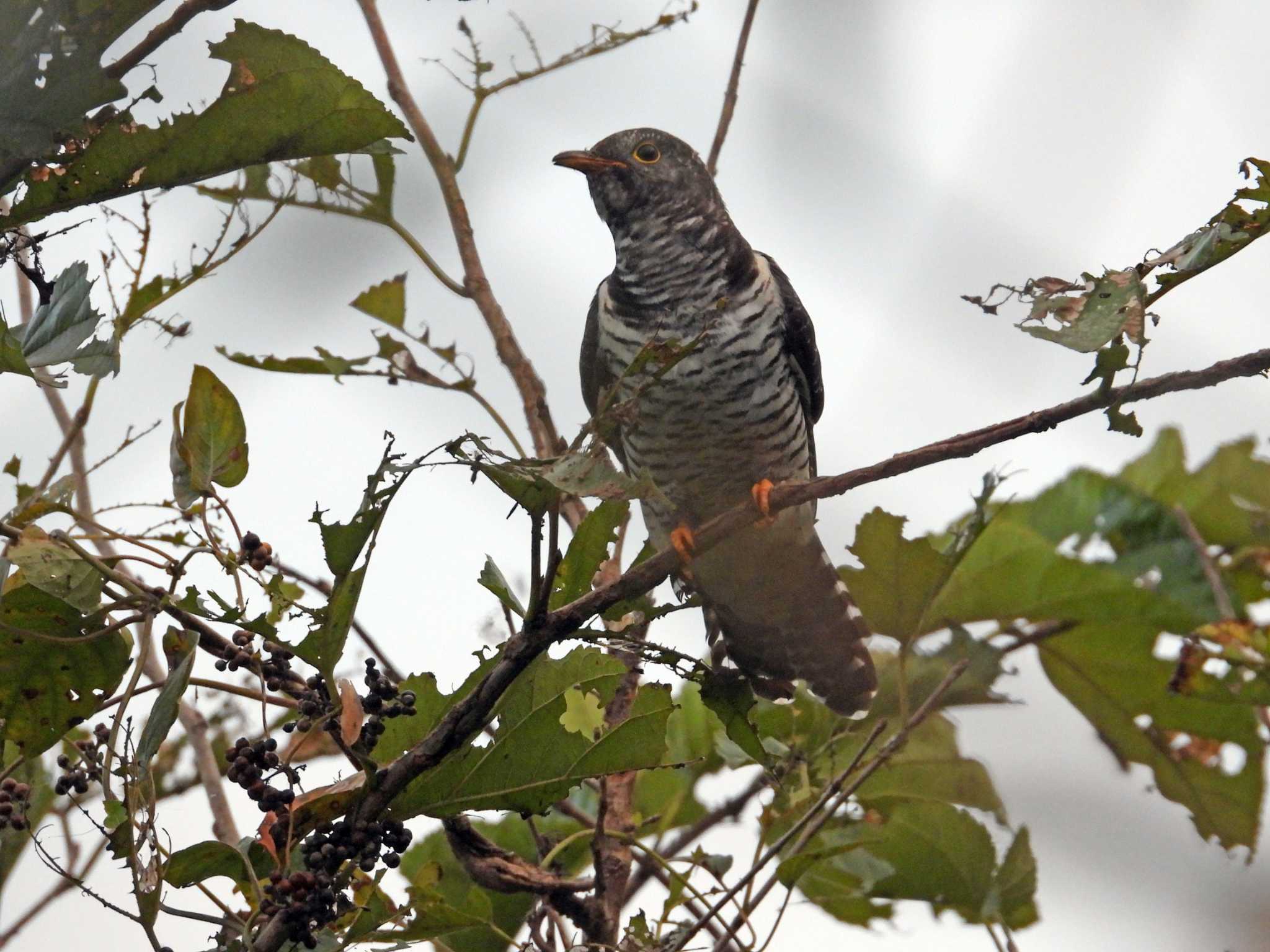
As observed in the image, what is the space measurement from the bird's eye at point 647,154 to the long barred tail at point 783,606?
117 centimetres

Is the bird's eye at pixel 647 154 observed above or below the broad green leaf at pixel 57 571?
above

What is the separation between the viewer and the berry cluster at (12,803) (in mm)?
1604

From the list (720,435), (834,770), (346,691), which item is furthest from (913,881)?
(346,691)

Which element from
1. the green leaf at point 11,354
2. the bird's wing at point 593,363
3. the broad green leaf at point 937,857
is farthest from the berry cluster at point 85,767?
the bird's wing at point 593,363

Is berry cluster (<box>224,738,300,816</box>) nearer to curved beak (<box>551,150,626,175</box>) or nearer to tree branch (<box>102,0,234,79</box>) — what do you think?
tree branch (<box>102,0,234,79</box>)

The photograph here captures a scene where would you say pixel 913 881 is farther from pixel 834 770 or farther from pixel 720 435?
pixel 720 435

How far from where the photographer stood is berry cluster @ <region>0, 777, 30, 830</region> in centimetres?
160

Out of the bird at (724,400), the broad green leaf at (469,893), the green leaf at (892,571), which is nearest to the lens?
the broad green leaf at (469,893)

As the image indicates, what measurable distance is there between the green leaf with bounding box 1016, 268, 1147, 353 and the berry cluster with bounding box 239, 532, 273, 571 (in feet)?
3.07

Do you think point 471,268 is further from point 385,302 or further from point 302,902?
point 302,902

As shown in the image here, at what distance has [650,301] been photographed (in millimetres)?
3500

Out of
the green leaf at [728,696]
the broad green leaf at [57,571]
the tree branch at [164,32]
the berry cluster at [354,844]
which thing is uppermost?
the tree branch at [164,32]

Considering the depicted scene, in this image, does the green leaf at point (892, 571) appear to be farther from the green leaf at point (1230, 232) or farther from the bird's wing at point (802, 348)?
the bird's wing at point (802, 348)

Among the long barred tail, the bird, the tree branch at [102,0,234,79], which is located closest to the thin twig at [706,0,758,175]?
the bird
